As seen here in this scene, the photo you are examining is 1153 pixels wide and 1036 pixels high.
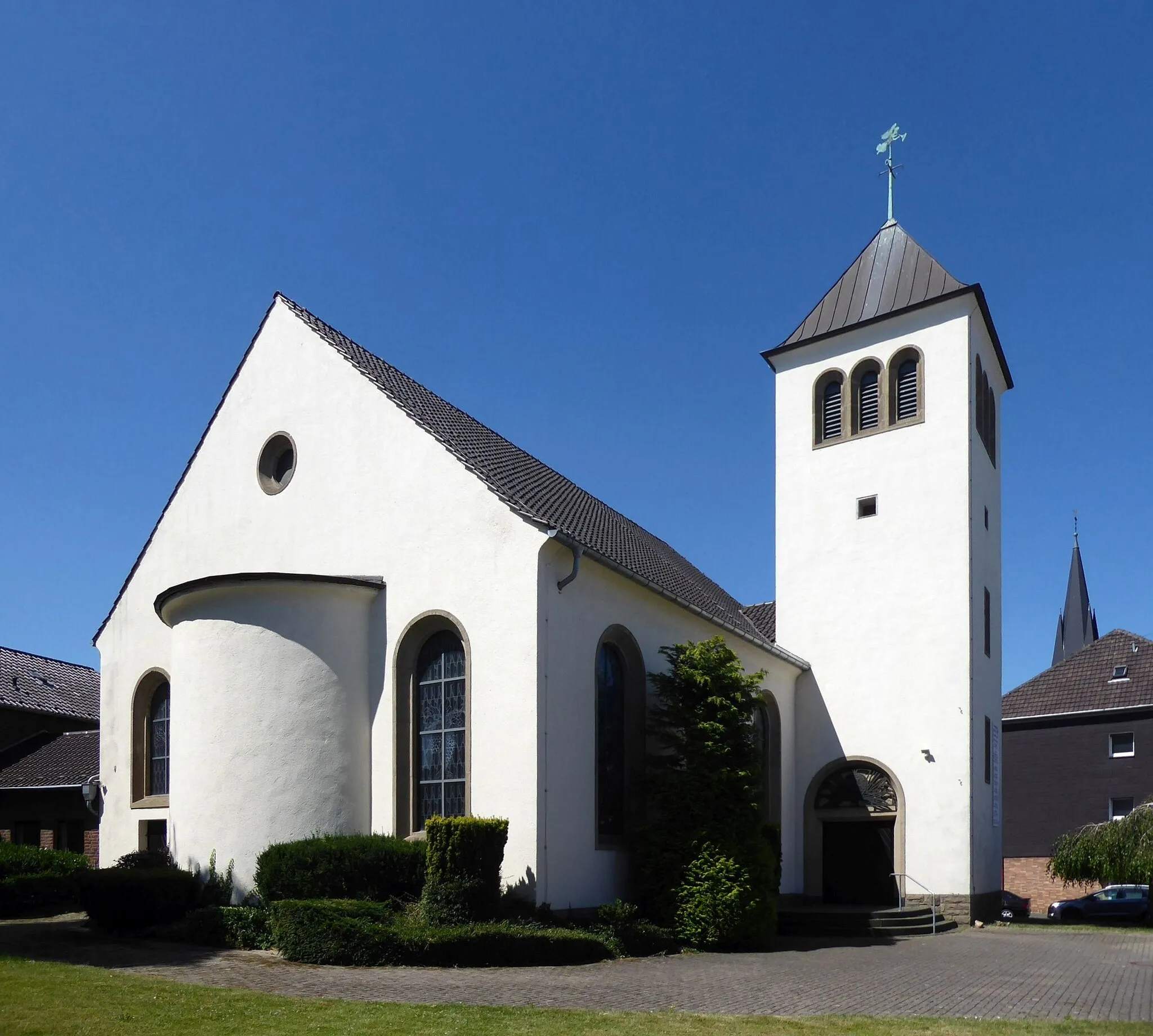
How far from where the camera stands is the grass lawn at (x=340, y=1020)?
8969mm

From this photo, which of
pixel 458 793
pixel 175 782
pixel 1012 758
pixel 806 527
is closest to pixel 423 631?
pixel 458 793

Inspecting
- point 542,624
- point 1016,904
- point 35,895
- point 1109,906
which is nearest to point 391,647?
point 542,624

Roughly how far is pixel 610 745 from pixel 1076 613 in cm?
4375

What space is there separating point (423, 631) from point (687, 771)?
4719mm

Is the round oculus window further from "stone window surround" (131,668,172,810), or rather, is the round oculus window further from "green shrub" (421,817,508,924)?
"green shrub" (421,817,508,924)

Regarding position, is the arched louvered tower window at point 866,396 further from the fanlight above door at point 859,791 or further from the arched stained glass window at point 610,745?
the arched stained glass window at point 610,745

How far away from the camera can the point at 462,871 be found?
46.3ft

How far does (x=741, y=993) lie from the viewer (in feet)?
38.8

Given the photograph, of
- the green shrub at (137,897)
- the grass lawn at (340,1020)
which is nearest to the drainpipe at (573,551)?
the green shrub at (137,897)

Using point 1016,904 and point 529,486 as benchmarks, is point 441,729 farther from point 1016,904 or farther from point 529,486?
point 1016,904

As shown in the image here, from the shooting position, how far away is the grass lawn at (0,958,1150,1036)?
8969 mm

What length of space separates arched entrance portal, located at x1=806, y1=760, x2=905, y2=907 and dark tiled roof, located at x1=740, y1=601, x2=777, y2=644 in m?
3.87

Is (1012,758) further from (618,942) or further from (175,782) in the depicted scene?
(175,782)

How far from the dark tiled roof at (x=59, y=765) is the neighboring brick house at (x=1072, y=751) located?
27292 millimetres
